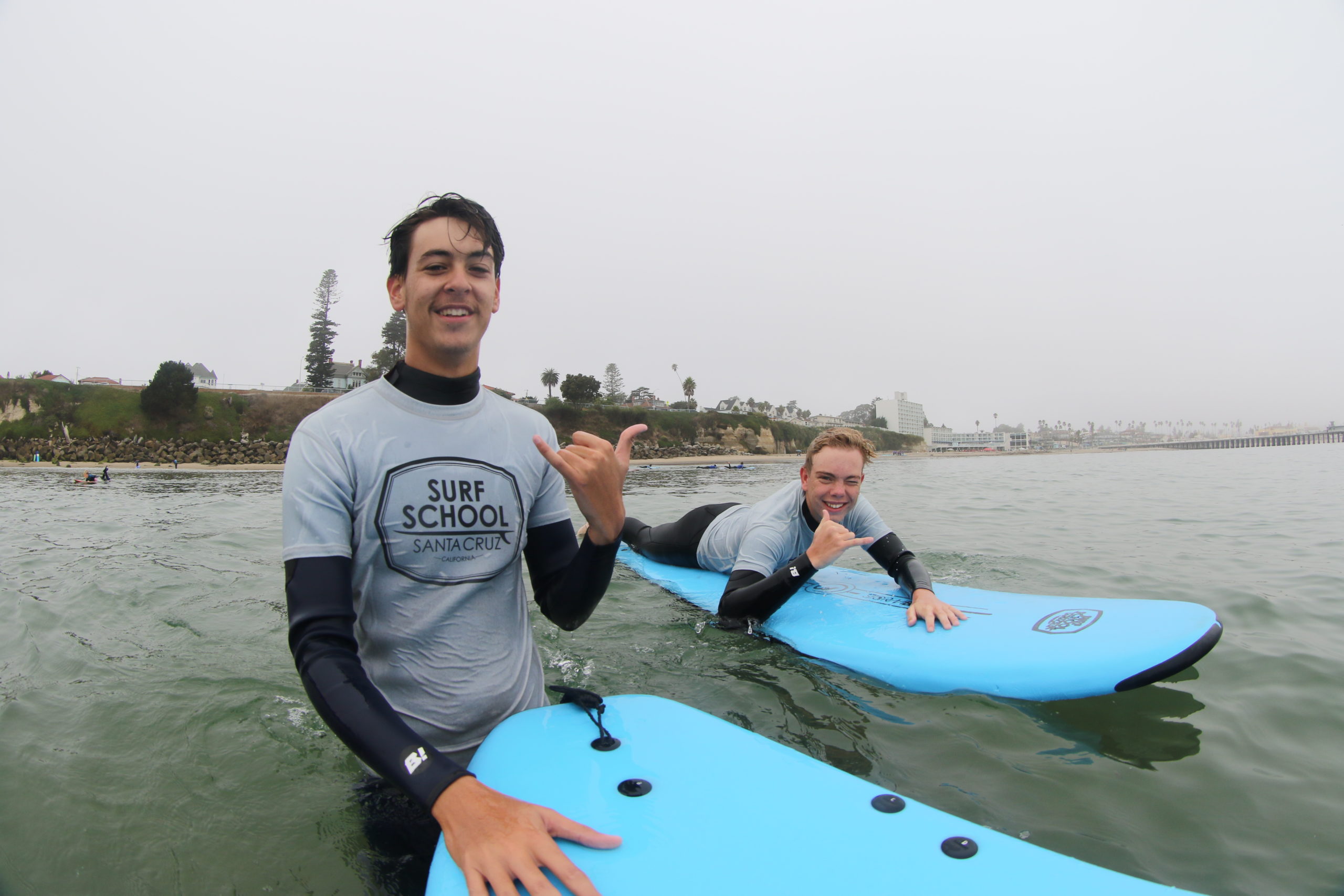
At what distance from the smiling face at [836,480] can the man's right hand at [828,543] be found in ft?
1.76

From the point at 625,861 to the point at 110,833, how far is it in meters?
2.27

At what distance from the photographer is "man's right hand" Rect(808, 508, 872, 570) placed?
3.97 meters

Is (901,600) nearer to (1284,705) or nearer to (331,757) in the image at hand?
(1284,705)

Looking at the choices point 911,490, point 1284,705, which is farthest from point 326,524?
point 911,490

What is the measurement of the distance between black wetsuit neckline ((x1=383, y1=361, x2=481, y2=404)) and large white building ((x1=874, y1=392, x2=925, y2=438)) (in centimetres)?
14319

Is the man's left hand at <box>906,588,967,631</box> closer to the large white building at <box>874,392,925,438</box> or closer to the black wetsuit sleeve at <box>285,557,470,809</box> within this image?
the black wetsuit sleeve at <box>285,557,470,809</box>

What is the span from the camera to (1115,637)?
3.51m

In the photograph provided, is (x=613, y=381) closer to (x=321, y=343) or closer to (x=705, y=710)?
(x=321, y=343)

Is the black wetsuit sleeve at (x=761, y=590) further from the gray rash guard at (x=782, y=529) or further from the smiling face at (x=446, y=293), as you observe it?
the smiling face at (x=446, y=293)

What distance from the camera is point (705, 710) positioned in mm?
A: 3502

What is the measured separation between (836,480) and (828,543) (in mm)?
698

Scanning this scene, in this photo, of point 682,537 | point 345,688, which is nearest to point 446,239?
point 345,688

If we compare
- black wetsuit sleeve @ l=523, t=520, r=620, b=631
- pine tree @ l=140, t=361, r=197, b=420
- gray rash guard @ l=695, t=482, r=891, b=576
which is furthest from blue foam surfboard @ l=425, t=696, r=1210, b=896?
pine tree @ l=140, t=361, r=197, b=420

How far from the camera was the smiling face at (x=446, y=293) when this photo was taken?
1785 mm
